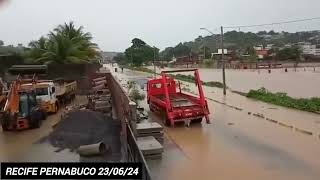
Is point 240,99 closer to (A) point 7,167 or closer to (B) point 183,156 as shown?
(B) point 183,156

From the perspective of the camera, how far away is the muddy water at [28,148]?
1475 centimetres

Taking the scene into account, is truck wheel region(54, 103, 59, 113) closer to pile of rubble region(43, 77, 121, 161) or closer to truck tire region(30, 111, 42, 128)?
truck tire region(30, 111, 42, 128)

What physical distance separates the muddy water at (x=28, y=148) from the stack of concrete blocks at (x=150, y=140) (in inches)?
86.3

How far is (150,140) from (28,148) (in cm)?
498

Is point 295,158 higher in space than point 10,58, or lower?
lower

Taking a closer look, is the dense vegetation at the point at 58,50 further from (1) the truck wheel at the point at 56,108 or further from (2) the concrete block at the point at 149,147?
(2) the concrete block at the point at 149,147

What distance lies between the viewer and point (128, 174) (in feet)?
22.5

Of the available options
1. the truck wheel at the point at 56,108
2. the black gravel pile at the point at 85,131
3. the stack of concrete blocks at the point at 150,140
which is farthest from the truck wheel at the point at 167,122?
the truck wheel at the point at 56,108

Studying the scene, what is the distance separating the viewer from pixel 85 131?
1792 centimetres

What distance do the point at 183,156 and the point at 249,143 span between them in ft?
10.6

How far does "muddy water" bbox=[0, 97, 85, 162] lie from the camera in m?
14.7

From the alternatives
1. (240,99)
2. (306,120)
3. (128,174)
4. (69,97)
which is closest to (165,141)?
(306,120)

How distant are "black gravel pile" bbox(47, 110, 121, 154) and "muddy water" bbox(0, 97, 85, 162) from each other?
642mm

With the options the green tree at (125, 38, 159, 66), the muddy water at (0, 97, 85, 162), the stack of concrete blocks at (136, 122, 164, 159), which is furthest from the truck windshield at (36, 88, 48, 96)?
the green tree at (125, 38, 159, 66)
